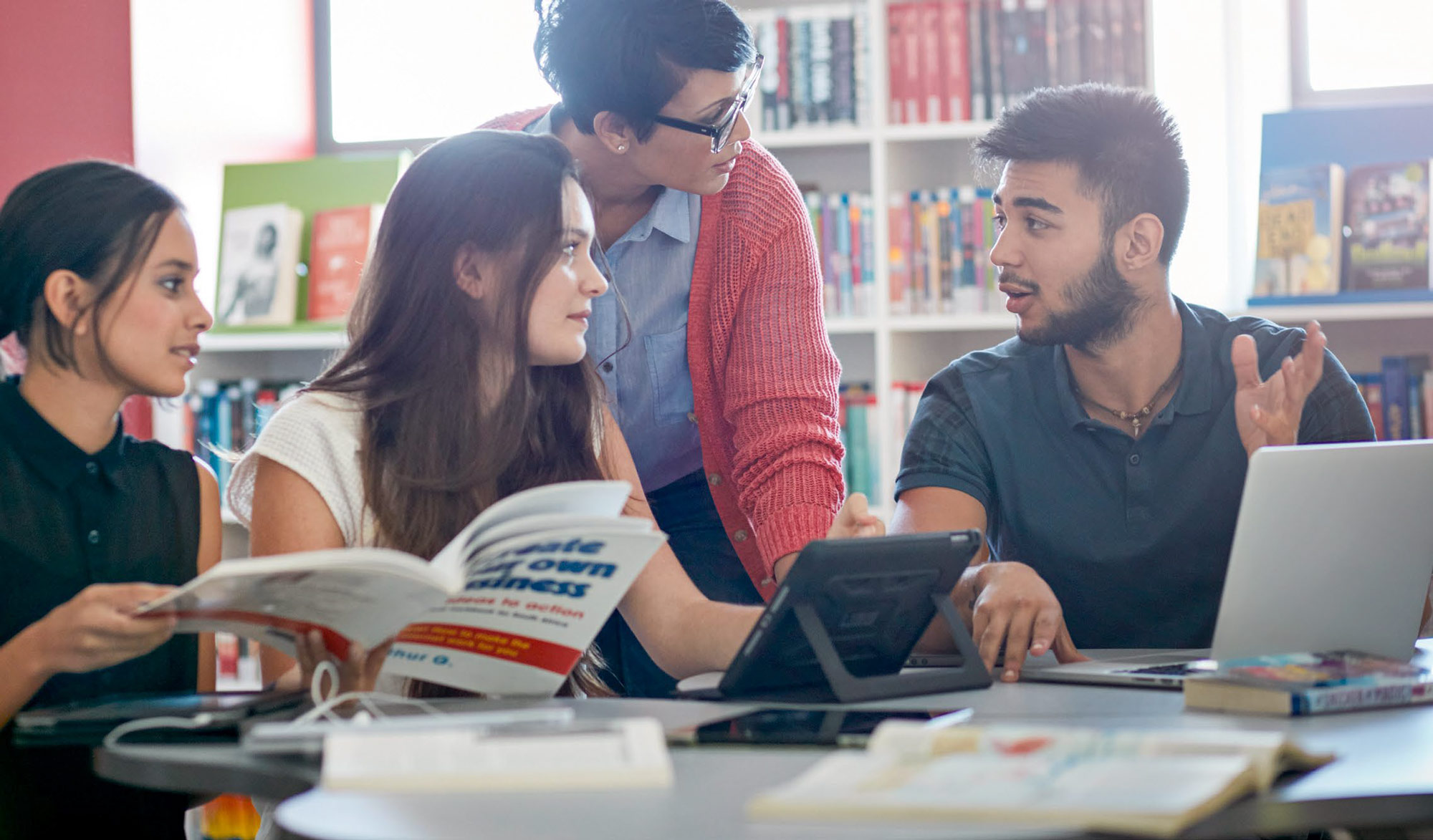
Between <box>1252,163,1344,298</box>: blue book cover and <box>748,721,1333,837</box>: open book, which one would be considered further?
<box>1252,163,1344,298</box>: blue book cover

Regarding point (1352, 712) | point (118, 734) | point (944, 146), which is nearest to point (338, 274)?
point (944, 146)

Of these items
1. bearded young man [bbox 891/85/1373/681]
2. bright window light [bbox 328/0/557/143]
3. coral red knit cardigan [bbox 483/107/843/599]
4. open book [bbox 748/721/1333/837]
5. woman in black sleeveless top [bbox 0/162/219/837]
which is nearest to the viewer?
open book [bbox 748/721/1333/837]

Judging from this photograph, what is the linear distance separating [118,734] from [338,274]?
92.1 inches

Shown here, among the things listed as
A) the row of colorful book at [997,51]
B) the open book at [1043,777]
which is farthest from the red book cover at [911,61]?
the open book at [1043,777]

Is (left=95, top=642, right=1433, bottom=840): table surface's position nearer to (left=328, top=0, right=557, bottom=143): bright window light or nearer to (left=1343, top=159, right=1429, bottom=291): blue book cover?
(left=1343, top=159, right=1429, bottom=291): blue book cover

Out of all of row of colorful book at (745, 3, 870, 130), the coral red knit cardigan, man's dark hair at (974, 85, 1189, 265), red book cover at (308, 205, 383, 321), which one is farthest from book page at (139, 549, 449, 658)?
red book cover at (308, 205, 383, 321)

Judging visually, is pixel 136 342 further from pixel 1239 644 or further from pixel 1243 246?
pixel 1243 246

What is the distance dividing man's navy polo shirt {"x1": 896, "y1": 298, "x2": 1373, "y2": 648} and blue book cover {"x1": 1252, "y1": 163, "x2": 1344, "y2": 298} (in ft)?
3.46

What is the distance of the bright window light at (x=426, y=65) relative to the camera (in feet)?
12.0

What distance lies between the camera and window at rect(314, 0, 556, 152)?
3.67m

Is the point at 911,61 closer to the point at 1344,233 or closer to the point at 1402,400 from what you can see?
the point at 1344,233

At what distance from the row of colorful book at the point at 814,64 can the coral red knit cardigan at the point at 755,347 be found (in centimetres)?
100

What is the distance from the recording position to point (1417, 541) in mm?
1234

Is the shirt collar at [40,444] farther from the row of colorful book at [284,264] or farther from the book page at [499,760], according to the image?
the row of colorful book at [284,264]
